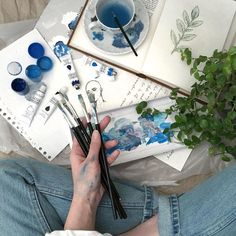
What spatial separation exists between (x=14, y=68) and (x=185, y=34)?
0.38 meters

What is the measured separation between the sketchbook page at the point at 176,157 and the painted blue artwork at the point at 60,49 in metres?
0.31

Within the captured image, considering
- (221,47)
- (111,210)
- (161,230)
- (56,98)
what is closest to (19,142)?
(56,98)

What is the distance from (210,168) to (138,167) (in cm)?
17

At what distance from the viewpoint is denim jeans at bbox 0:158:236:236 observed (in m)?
0.76

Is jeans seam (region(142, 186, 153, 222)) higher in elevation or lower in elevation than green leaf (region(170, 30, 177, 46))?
lower

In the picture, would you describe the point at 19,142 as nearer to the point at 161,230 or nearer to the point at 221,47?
the point at 161,230

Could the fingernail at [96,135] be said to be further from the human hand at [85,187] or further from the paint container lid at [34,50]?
the paint container lid at [34,50]

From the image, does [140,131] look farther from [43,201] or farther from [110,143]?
[43,201]

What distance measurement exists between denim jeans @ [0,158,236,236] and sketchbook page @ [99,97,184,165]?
9 cm

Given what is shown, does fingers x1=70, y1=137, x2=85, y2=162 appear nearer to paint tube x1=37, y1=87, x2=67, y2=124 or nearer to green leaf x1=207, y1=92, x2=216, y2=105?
paint tube x1=37, y1=87, x2=67, y2=124

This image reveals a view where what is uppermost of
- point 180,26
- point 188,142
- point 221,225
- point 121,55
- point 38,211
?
point 180,26

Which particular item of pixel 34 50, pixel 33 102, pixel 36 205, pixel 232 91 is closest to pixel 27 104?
pixel 33 102

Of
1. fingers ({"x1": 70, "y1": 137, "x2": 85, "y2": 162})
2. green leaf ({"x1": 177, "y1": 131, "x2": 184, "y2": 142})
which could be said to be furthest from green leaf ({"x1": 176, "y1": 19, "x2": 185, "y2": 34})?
fingers ({"x1": 70, "y1": 137, "x2": 85, "y2": 162})

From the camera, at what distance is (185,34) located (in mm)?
873
